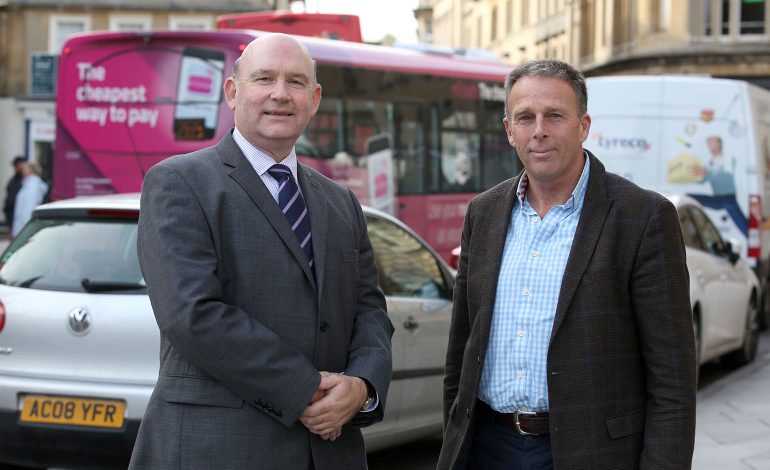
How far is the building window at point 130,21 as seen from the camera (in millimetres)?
35969

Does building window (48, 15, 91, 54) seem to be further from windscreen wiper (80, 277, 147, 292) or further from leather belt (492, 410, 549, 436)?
leather belt (492, 410, 549, 436)

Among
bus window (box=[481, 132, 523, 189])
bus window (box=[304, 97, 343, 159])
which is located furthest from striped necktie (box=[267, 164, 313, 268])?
bus window (box=[481, 132, 523, 189])

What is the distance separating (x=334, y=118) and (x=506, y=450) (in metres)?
10.6

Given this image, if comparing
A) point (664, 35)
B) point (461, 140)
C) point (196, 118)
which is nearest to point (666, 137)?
point (461, 140)

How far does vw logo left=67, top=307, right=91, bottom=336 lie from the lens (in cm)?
584

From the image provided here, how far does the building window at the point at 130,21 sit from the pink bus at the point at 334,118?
2135cm

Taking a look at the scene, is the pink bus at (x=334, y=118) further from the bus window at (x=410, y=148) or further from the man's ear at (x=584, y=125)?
the man's ear at (x=584, y=125)

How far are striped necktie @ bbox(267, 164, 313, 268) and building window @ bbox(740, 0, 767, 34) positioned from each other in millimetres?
39099

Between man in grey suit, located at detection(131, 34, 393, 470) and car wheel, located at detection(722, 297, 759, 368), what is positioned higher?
man in grey suit, located at detection(131, 34, 393, 470)

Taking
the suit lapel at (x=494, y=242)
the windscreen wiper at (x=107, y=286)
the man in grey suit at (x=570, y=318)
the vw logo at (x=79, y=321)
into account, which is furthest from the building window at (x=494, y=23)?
the man in grey suit at (x=570, y=318)

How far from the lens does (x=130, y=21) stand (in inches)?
1423

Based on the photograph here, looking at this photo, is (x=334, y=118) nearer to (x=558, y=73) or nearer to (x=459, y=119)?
(x=459, y=119)

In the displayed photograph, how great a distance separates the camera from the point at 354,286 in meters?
3.37

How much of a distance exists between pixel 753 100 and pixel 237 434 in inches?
448
